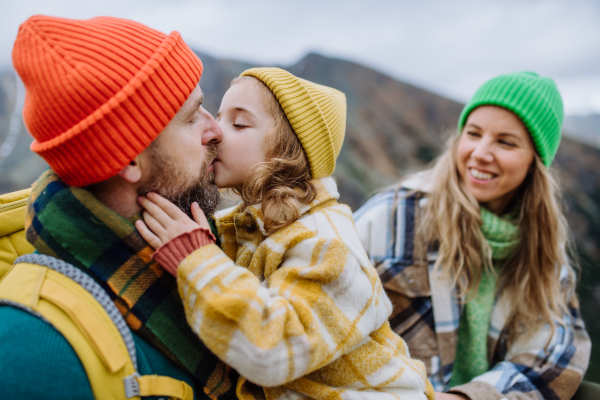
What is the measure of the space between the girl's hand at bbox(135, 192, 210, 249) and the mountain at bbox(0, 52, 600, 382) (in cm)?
430

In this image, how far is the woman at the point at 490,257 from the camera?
224cm

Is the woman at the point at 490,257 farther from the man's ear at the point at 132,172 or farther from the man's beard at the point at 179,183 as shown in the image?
the man's ear at the point at 132,172

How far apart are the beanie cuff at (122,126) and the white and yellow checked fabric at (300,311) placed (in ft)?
1.36

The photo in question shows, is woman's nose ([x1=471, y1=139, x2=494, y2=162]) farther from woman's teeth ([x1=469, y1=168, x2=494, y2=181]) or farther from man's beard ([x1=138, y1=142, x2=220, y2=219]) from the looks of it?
man's beard ([x1=138, y1=142, x2=220, y2=219])

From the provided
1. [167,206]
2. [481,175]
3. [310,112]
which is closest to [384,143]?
[481,175]

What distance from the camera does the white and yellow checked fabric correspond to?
1062mm

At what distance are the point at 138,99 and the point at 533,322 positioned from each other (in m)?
2.48

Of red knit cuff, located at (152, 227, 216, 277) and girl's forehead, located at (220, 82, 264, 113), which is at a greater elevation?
girl's forehead, located at (220, 82, 264, 113)

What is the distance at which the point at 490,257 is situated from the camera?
2303 mm

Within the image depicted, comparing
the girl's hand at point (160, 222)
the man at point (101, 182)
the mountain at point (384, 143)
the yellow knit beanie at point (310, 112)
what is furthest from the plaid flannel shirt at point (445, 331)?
the mountain at point (384, 143)

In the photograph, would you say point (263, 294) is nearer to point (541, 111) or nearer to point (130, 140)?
point (130, 140)

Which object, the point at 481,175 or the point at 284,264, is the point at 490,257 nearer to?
the point at 481,175

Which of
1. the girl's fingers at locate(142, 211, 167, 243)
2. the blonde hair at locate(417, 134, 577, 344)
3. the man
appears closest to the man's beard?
the man

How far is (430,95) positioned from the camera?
8312 millimetres
